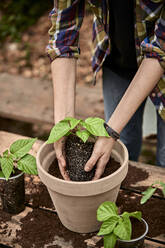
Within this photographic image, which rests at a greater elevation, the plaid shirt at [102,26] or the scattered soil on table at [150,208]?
the plaid shirt at [102,26]

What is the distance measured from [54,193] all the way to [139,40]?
2.13 feet

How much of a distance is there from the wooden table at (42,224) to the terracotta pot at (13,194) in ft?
0.08

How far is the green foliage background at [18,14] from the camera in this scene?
4039 millimetres

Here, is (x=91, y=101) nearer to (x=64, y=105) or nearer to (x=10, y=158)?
(x=64, y=105)

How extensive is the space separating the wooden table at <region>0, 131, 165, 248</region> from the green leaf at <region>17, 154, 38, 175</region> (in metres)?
0.16

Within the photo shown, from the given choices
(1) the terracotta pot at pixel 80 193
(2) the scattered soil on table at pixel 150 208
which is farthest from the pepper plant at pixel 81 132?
(2) the scattered soil on table at pixel 150 208

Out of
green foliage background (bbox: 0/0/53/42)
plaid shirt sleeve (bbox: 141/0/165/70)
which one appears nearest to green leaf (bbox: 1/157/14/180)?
plaid shirt sleeve (bbox: 141/0/165/70)

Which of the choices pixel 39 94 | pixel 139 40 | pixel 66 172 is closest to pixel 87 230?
pixel 66 172

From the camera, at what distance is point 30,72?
3488 mm

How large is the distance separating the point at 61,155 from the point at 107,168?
0.53 ft

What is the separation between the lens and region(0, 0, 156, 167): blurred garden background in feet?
9.45

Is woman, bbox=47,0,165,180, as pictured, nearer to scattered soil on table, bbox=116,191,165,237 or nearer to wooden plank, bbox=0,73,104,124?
scattered soil on table, bbox=116,191,165,237

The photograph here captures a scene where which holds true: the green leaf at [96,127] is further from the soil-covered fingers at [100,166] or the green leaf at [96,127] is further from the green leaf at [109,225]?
the green leaf at [109,225]

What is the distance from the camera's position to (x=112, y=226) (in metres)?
0.93
